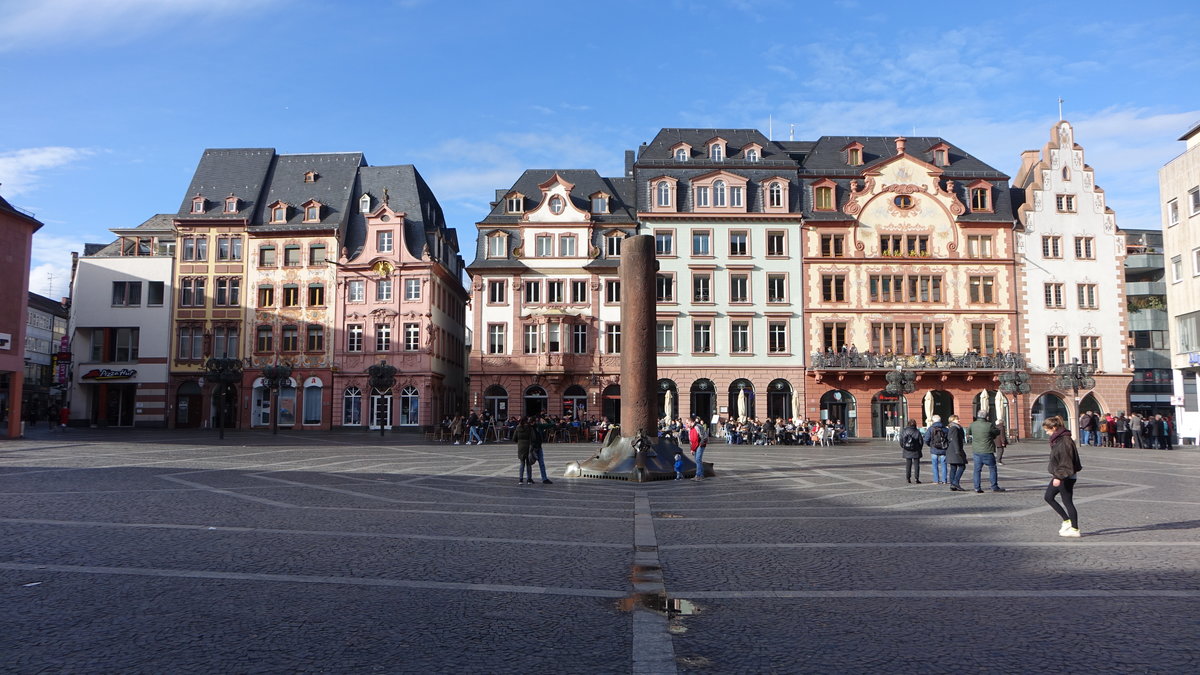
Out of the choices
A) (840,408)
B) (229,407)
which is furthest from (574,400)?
(229,407)

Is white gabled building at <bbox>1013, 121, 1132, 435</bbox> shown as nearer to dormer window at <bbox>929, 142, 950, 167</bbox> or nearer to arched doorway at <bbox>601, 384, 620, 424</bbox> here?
dormer window at <bbox>929, 142, 950, 167</bbox>

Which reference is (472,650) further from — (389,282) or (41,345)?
(41,345)

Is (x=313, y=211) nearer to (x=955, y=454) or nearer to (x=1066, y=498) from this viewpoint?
(x=955, y=454)

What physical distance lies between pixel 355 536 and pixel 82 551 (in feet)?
10.7

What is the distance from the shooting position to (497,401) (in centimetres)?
5491

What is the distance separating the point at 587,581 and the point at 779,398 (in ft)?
154

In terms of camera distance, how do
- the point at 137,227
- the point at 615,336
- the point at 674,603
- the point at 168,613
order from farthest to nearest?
1. the point at 137,227
2. the point at 615,336
3. the point at 674,603
4. the point at 168,613

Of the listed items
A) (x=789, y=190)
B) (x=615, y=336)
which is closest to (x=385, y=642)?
(x=615, y=336)

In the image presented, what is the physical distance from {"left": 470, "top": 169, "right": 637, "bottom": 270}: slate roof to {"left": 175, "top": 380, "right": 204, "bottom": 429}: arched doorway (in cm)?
2087

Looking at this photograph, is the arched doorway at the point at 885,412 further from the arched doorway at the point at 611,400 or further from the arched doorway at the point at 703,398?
the arched doorway at the point at 611,400

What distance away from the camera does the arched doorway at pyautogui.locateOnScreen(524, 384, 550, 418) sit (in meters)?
54.8

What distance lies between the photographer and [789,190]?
5569 centimetres

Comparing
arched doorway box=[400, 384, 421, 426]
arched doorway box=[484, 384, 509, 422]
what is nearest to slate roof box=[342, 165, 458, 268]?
arched doorway box=[400, 384, 421, 426]

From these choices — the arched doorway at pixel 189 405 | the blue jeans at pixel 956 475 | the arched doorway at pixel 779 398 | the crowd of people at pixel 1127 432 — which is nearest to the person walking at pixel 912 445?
the blue jeans at pixel 956 475
